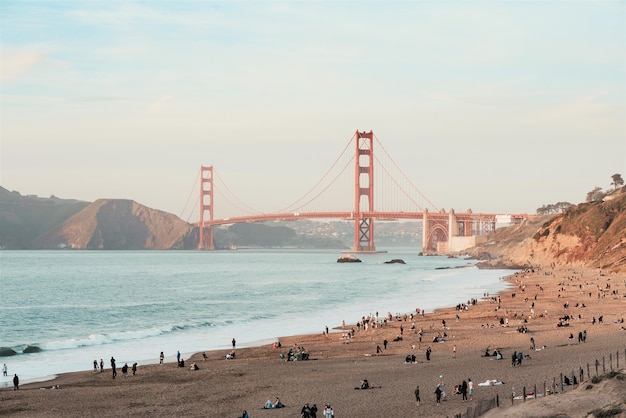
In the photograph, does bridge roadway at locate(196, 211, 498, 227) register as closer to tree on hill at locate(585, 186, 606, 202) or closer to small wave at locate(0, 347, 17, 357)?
tree on hill at locate(585, 186, 606, 202)

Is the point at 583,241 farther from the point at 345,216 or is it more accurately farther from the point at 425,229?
the point at 425,229

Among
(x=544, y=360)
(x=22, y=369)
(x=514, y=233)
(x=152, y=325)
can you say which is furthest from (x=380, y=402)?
(x=514, y=233)

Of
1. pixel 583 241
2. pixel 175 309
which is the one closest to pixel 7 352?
pixel 175 309

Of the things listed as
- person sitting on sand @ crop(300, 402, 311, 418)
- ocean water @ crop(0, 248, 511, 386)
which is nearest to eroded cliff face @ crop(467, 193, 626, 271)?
ocean water @ crop(0, 248, 511, 386)

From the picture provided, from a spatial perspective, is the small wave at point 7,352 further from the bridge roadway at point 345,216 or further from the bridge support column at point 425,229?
the bridge support column at point 425,229

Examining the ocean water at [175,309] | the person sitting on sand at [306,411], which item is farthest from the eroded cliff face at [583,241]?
the person sitting on sand at [306,411]

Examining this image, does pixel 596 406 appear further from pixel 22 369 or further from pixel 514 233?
pixel 514 233
